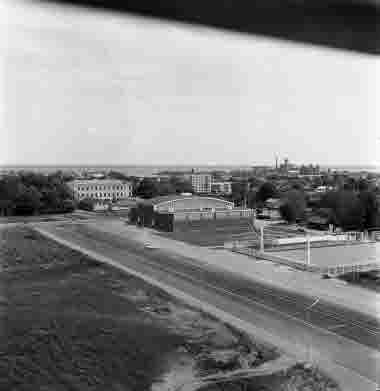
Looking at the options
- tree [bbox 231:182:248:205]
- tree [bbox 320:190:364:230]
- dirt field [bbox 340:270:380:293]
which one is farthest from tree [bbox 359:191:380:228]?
tree [bbox 231:182:248:205]

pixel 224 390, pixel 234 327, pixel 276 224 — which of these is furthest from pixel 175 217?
pixel 224 390

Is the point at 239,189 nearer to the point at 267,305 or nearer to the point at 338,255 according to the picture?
the point at 267,305

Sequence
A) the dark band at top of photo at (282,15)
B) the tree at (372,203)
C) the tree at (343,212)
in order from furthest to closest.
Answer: the tree at (343,212) → the tree at (372,203) → the dark band at top of photo at (282,15)

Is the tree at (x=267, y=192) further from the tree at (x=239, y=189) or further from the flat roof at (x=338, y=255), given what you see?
the flat roof at (x=338, y=255)

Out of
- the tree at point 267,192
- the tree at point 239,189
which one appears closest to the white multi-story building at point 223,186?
the tree at point 239,189

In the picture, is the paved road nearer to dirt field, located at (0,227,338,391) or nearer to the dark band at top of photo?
dirt field, located at (0,227,338,391)

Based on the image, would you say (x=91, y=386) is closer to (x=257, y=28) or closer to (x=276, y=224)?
(x=257, y=28)

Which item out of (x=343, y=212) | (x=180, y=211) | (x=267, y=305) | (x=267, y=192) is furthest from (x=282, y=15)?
(x=180, y=211)
